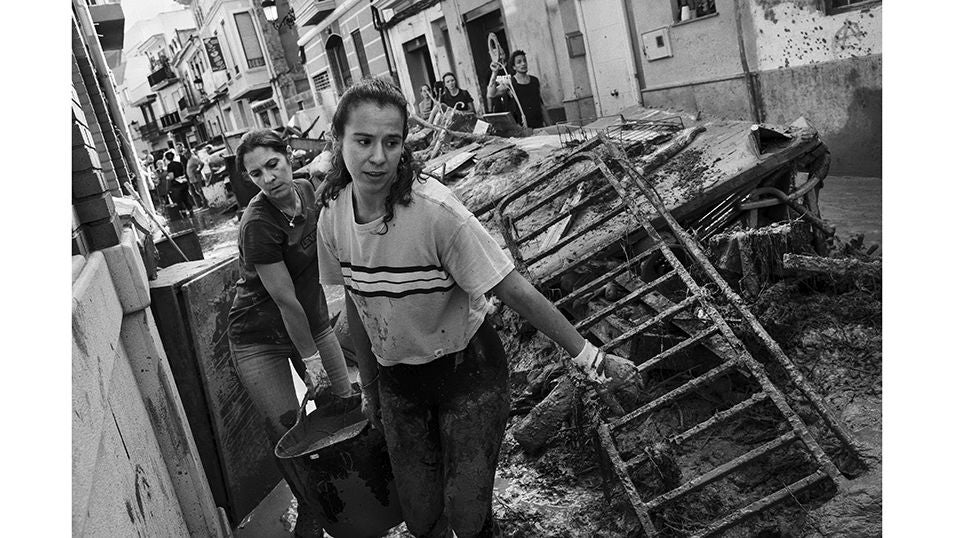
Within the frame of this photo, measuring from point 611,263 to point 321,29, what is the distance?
22.2 m

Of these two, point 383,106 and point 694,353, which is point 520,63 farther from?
point 383,106

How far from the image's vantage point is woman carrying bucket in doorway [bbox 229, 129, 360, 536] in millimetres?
3062

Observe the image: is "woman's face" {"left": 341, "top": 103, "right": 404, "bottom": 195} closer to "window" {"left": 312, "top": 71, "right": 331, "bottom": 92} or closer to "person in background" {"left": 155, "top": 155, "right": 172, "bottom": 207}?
"person in background" {"left": 155, "top": 155, "right": 172, "bottom": 207}

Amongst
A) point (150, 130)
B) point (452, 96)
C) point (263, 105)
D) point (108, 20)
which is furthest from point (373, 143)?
point (150, 130)

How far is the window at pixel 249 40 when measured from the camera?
34156mm

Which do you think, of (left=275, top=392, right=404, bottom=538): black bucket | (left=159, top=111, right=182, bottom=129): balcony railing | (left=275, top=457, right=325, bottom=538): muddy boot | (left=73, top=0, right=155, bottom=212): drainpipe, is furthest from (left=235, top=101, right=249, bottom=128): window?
(left=275, top=392, right=404, bottom=538): black bucket

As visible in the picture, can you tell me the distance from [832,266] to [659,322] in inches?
45.1

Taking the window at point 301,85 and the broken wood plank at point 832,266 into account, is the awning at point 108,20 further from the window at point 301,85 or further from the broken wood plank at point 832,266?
the window at point 301,85

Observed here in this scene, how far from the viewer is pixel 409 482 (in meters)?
2.59

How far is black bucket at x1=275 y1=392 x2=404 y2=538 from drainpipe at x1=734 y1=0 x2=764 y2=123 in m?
7.57

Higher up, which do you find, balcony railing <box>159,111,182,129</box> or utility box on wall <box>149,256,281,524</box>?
balcony railing <box>159,111,182,129</box>

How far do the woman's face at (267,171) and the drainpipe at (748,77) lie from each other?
727cm

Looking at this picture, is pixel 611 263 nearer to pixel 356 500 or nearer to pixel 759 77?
pixel 356 500

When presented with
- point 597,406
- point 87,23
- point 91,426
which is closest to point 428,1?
point 87,23
